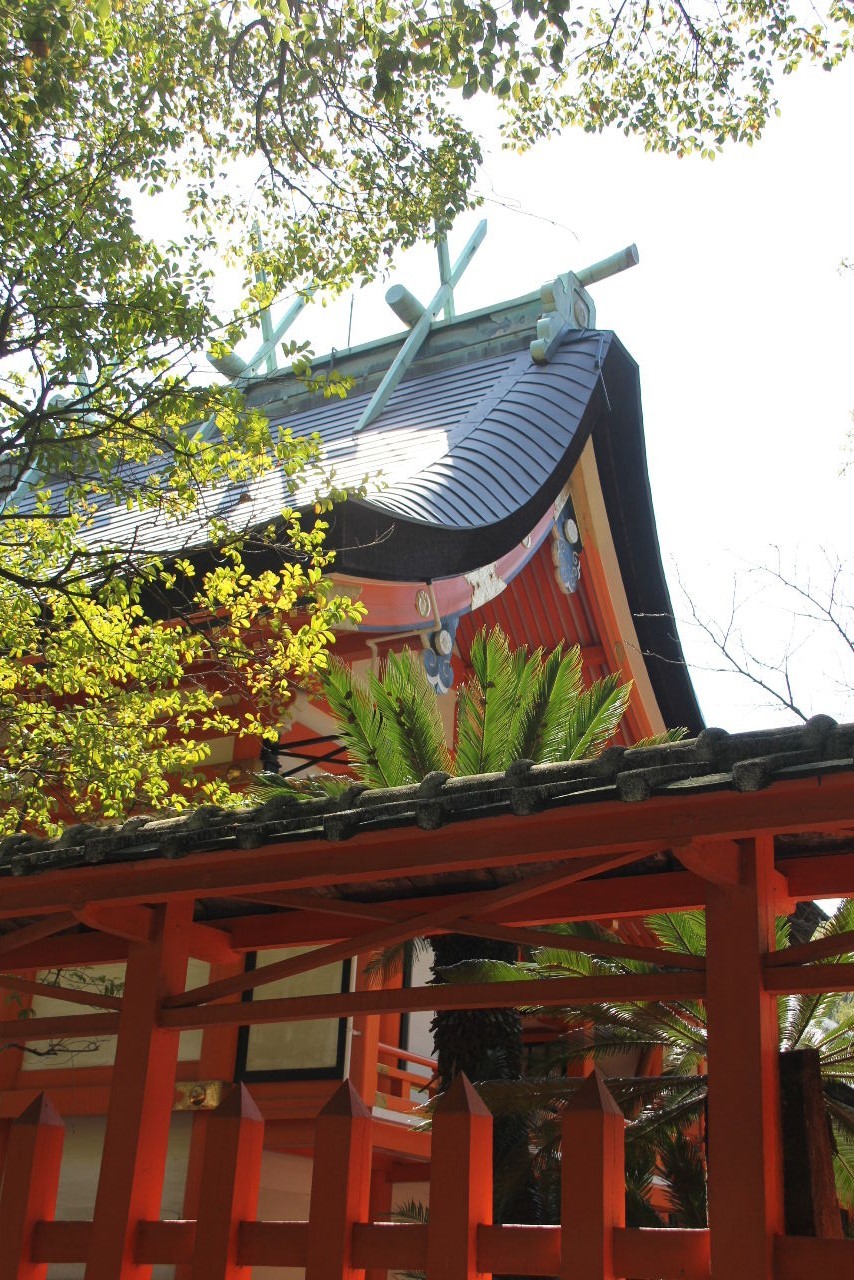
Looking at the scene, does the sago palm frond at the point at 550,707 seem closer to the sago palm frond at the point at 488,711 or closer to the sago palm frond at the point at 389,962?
the sago palm frond at the point at 488,711

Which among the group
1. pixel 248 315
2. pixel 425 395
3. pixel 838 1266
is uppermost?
pixel 425 395

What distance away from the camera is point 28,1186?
414 centimetres

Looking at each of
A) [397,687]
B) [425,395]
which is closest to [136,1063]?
[397,687]

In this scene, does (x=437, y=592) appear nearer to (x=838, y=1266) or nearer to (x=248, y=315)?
(x=248, y=315)

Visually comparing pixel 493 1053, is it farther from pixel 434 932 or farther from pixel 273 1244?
pixel 273 1244

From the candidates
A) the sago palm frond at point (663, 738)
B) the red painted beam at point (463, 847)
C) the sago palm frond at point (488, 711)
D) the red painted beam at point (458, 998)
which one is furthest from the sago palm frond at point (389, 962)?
the red painted beam at point (463, 847)

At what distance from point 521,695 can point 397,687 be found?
89 cm

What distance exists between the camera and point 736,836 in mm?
3418

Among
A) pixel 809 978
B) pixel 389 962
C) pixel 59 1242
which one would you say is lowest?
pixel 59 1242

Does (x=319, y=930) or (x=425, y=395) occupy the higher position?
(x=425, y=395)

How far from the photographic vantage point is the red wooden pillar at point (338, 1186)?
363 centimetres

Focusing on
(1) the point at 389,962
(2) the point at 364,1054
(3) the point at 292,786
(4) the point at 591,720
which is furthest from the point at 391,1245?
(2) the point at 364,1054

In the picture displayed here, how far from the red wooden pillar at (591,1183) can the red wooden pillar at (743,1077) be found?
0.25 m

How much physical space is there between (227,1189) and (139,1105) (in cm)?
64
